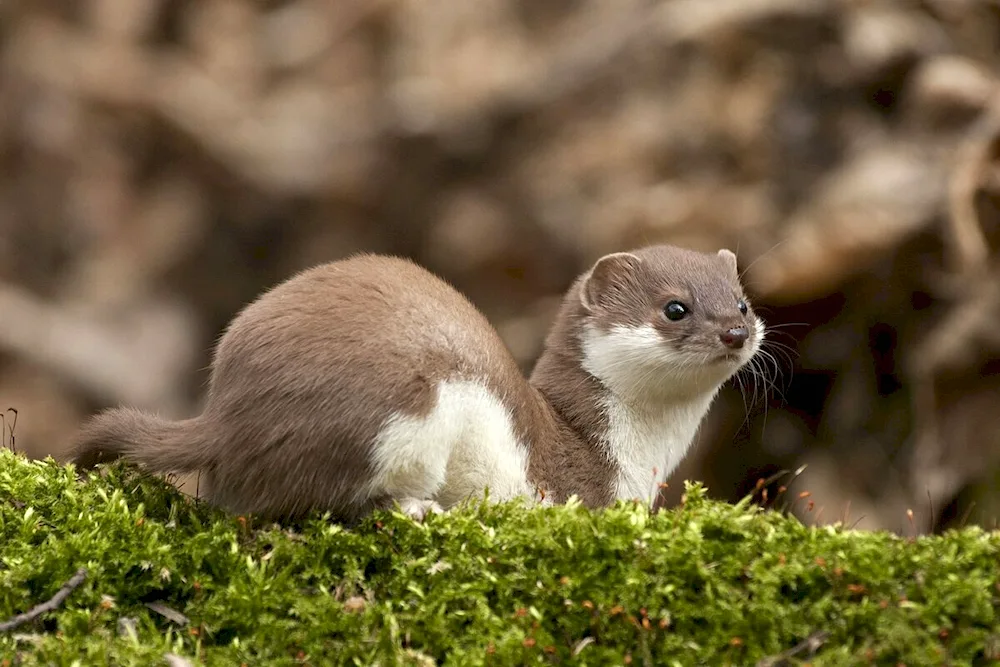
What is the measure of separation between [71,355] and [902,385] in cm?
926

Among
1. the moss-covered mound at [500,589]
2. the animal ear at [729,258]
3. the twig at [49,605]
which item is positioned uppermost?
the animal ear at [729,258]

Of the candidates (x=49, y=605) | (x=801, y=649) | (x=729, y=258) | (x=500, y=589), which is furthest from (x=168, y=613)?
(x=729, y=258)

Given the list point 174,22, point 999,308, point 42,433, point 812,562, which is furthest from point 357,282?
point 174,22

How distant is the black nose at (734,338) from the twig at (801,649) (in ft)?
6.46

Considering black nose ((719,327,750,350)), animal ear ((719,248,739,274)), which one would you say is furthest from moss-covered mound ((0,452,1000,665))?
animal ear ((719,248,739,274))

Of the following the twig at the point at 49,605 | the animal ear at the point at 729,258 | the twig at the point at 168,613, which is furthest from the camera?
the animal ear at the point at 729,258

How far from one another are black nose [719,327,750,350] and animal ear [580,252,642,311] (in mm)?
640

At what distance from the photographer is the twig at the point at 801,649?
3.57m

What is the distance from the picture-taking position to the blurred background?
9.62 meters

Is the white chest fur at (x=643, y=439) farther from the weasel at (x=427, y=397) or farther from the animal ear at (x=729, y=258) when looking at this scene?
the animal ear at (x=729, y=258)

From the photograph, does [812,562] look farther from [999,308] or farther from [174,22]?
[174,22]

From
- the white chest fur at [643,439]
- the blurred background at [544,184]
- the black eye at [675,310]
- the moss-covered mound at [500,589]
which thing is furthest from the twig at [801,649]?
the blurred background at [544,184]

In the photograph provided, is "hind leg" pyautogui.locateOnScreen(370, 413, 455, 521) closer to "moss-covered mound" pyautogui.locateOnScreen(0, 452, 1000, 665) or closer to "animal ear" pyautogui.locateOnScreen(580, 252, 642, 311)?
"moss-covered mound" pyautogui.locateOnScreen(0, 452, 1000, 665)

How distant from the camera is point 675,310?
559 cm
